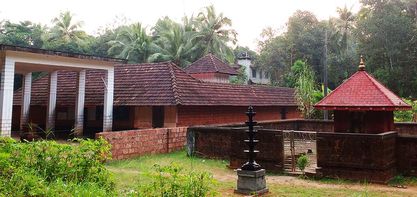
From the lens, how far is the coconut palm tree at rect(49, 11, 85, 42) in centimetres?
4459

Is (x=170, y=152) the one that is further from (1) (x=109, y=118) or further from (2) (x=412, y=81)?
(2) (x=412, y=81)

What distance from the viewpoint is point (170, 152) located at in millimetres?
15484

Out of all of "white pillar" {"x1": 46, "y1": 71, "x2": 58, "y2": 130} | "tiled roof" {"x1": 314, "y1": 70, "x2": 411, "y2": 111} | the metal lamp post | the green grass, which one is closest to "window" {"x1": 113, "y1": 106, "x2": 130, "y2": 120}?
"white pillar" {"x1": 46, "y1": 71, "x2": 58, "y2": 130}

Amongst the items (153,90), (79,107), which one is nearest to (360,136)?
(153,90)

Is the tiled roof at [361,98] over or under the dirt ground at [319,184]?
over

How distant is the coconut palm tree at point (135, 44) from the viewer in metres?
40.2

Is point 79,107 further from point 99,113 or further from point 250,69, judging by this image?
point 250,69

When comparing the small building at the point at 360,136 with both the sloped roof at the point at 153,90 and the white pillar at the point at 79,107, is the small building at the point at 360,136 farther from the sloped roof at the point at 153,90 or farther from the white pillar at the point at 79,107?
the white pillar at the point at 79,107

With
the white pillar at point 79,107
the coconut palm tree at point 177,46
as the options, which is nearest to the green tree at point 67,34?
the coconut palm tree at point 177,46

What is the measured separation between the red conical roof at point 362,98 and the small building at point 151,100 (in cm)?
785

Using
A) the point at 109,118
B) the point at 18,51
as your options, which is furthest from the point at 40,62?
the point at 109,118

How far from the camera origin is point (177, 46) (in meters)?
39.9

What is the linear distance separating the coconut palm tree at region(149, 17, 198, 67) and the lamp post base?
29843 millimetres

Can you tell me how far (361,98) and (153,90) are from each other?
10956 mm
